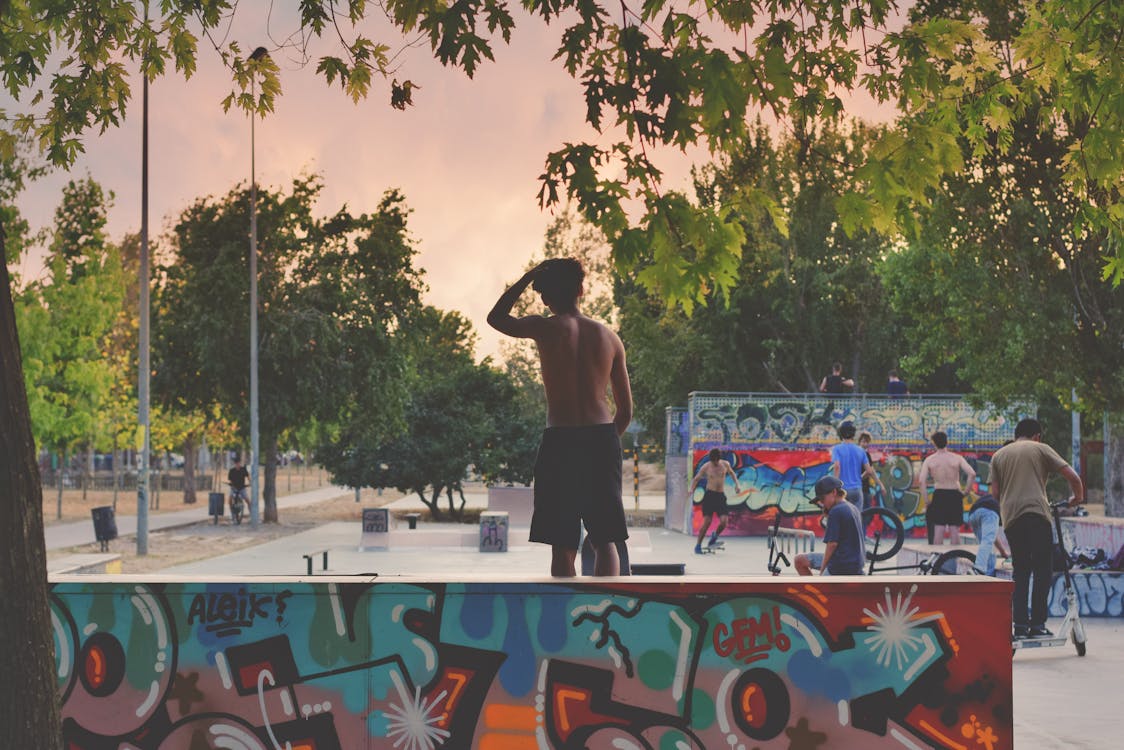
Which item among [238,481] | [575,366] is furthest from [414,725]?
[238,481]

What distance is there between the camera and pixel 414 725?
545 cm

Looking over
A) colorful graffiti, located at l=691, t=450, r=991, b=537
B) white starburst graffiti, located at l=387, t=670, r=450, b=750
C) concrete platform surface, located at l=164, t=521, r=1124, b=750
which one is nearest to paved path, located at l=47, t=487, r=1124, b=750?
concrete platform surface, located at l=164, t=521, r=1124, b=750

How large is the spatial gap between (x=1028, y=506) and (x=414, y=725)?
669cm

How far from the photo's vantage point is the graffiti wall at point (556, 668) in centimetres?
542

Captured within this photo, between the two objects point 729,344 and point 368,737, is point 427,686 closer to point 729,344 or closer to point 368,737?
point 368,737

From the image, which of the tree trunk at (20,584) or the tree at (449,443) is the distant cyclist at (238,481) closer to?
the tree at (449,443)

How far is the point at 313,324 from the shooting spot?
32344 millimetres

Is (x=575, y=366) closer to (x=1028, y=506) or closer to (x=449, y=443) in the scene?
(x=1028, y=506)

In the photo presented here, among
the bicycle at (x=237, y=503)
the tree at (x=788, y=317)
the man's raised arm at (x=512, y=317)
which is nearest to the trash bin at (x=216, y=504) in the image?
the bicycle at (x=237, y=503)

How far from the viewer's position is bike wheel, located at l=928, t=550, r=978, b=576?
39.9ft

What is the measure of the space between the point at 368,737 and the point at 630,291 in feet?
136

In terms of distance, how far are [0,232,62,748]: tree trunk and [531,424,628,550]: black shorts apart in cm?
214

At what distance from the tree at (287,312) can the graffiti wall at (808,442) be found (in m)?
8.98

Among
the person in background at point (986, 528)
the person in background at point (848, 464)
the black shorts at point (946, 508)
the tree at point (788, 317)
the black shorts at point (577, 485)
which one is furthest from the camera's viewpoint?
the tree at point (788, 317)
